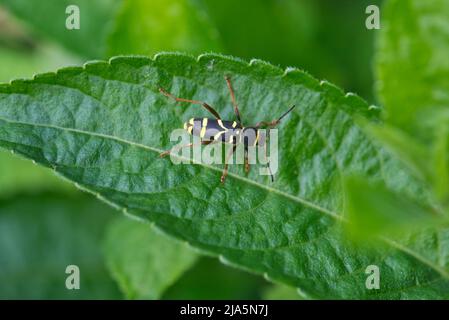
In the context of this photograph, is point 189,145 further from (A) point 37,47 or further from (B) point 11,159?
(A) point 37,47

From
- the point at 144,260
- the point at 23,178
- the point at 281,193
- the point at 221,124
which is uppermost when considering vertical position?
the point at 23,178

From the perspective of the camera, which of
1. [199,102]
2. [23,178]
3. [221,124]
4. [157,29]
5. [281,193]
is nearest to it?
[281,193]

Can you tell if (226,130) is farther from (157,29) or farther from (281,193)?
(157,29)

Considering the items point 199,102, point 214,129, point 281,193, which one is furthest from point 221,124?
point 281,193

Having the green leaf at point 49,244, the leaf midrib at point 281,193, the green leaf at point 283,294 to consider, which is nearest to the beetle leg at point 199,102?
the leaf midrib at point 281,193

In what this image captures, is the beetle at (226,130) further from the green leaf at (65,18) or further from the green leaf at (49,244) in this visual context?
the green leaf at (49,244)

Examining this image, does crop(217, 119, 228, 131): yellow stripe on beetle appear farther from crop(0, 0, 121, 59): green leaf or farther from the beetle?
crop(0, 0, 121, 59): green leaf
